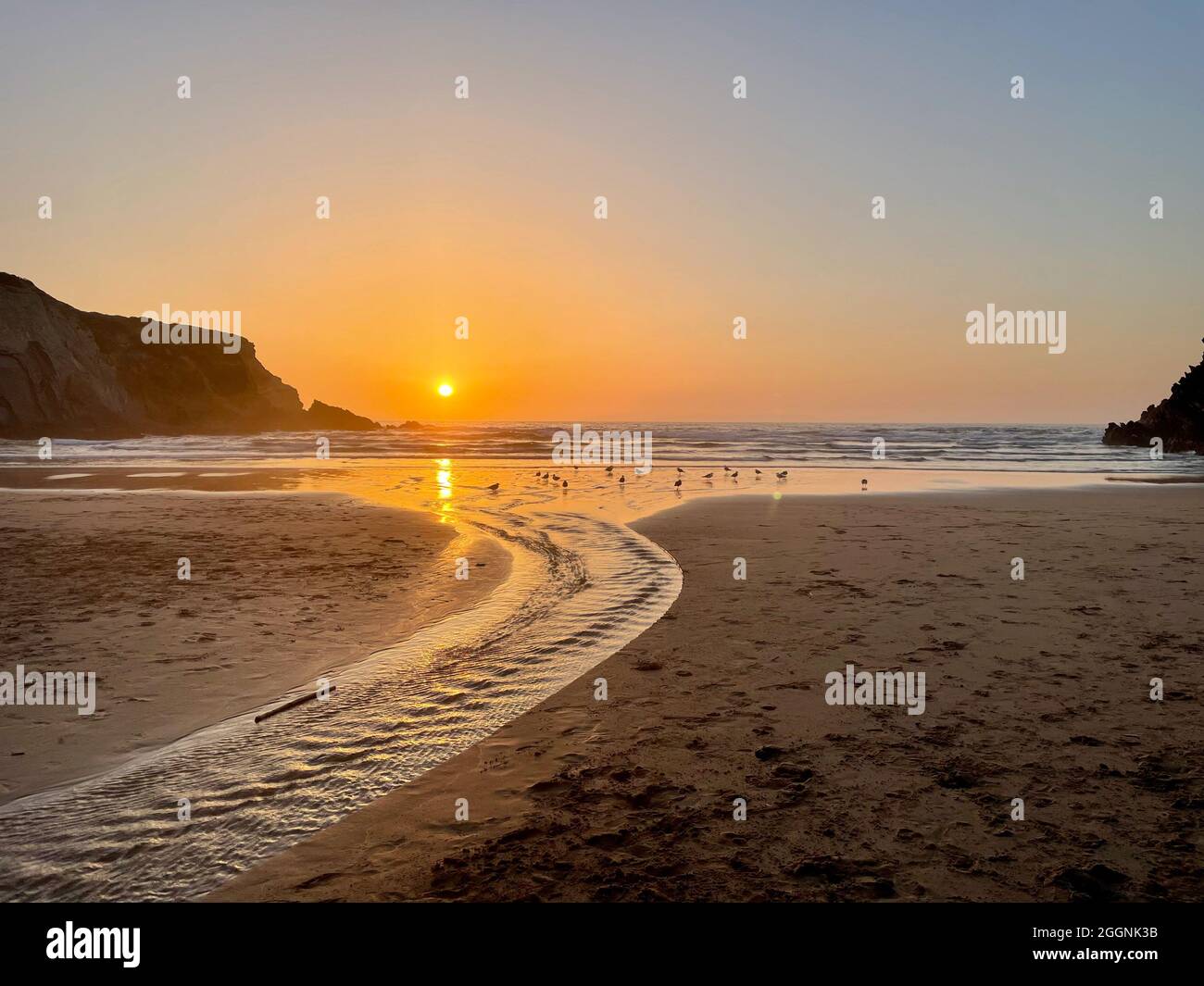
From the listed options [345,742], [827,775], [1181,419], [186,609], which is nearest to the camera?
[827,775]

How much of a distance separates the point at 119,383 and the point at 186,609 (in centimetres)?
8924

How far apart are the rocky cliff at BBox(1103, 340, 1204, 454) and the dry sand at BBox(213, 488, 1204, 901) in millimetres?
52601

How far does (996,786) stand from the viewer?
415 cm

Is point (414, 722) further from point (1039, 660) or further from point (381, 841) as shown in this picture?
point (1039, 660)

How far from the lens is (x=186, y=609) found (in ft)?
27.7

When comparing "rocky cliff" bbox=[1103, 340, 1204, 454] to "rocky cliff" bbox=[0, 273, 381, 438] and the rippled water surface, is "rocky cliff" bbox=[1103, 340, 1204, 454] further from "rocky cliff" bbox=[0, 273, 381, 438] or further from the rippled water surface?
"rocky cliff" bbox=[0, 273, 381, 438]

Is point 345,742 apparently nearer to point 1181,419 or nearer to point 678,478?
point 678,478

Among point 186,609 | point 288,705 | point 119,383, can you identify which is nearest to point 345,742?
point 288,705

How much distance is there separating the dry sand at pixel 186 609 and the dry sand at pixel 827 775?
249 cm

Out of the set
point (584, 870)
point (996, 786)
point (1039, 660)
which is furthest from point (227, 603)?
point (1039, 660)

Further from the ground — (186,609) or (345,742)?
(186,609)

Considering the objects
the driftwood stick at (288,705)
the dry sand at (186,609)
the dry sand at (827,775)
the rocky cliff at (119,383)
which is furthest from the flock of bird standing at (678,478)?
the rocky cliff at (119,383)

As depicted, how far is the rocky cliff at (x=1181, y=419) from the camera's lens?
4869 cm

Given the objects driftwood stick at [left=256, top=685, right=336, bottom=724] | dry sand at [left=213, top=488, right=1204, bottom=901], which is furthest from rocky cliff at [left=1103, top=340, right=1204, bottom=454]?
driftwood stick at [left=256, top=685, right=336, bottom=724]
